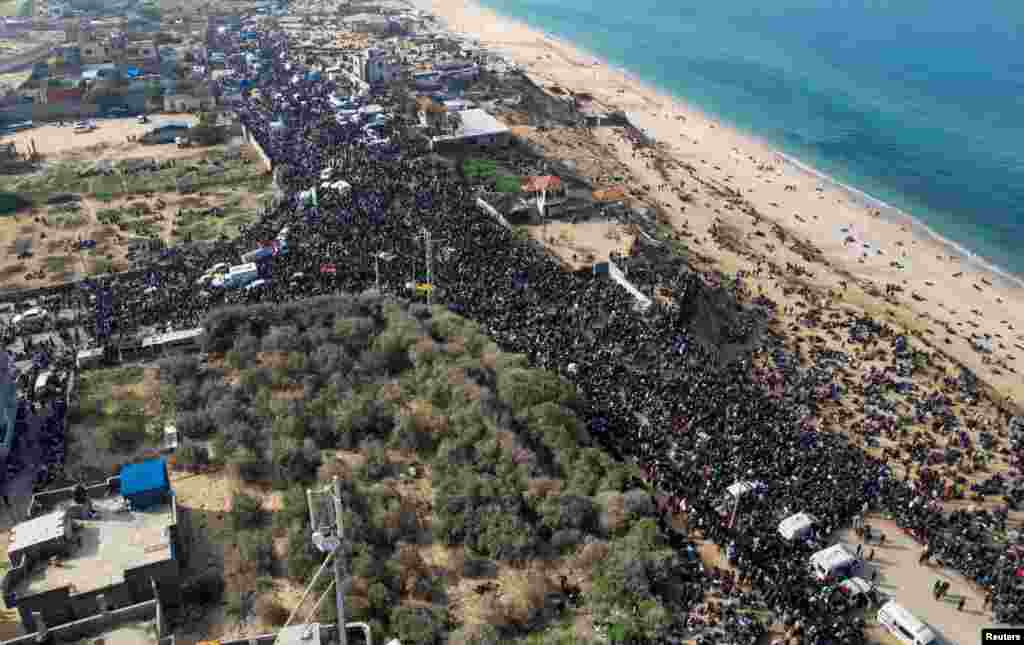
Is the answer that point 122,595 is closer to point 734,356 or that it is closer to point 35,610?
point 35,610

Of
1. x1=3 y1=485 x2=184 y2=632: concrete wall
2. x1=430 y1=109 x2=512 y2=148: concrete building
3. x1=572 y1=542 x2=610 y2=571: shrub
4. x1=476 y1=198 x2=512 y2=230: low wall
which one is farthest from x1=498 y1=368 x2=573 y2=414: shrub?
x1=430 y1=109 x2=512 y2=148: concrete building

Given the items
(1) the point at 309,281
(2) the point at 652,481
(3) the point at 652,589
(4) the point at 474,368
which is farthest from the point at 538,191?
(3) the point at 652,589

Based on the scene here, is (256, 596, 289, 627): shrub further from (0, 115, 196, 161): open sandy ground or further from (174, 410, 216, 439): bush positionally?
(0, 115, 196, 161): open sandy ground

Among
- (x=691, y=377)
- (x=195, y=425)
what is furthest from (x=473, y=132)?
(x=195, y=425)

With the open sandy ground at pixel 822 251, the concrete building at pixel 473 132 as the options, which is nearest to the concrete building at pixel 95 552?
the open sandy ground at pixel 822 251

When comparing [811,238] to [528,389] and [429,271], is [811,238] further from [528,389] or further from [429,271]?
[528,389]
